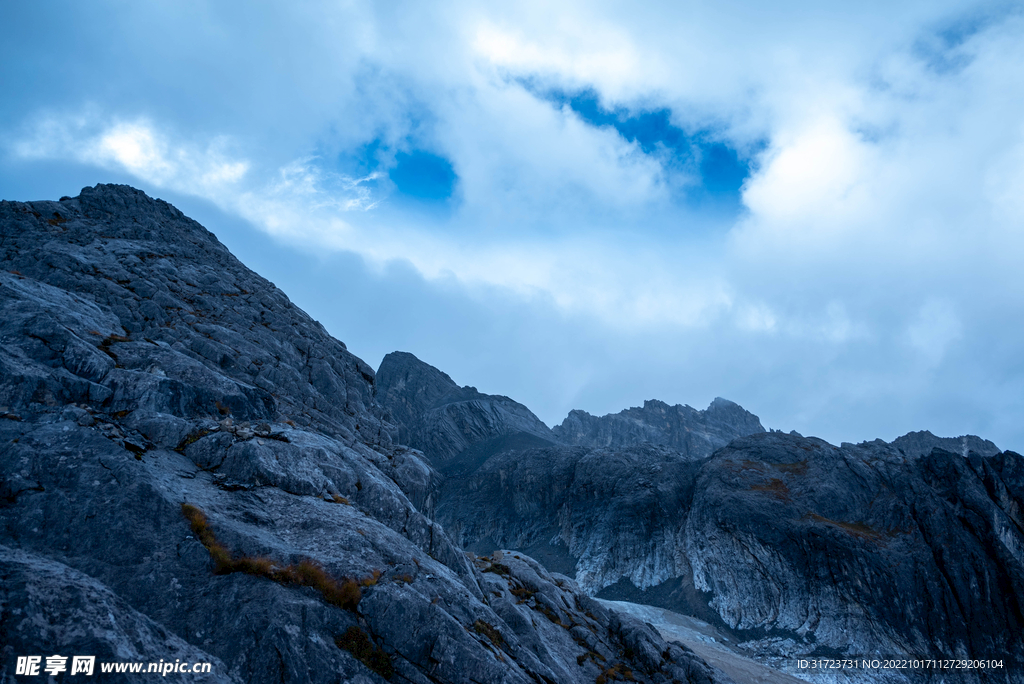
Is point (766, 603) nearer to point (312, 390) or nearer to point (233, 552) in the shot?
point (312, 390)

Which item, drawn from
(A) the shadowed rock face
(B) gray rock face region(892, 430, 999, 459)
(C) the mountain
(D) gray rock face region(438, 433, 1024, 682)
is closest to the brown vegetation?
(A) the shadowed rock face

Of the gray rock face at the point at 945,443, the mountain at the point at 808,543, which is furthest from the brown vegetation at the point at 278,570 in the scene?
the gray rock face at the point at 945,443

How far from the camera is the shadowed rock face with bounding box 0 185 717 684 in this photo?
53.6 ft

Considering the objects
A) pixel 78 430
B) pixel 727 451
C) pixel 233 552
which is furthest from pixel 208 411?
pixel 727 451

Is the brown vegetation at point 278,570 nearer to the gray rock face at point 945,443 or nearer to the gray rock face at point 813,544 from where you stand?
the gray rock face at point 813,544

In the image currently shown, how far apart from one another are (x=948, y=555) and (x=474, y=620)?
79.4 metres

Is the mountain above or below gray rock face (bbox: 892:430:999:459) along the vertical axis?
below

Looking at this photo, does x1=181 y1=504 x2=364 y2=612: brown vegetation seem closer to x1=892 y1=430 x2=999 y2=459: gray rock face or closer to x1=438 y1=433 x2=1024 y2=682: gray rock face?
x1=438 y1=433 x2=1024 y2=682: gray rock face

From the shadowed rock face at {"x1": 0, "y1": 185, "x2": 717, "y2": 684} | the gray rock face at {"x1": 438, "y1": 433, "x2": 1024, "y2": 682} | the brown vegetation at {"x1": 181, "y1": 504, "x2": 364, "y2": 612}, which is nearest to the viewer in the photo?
the shadowed rock face at {"x1": 0, "y1": 185, "x2": 717, "y2": 684}

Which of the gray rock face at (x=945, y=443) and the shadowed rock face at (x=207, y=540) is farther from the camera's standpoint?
the gray rock face at (x=945, y=443)

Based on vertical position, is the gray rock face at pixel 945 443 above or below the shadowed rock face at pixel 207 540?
above

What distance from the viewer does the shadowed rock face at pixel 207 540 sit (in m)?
16.3

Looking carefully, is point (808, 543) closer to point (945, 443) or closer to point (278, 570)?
point (278, 570)

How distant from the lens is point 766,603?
261 feet
